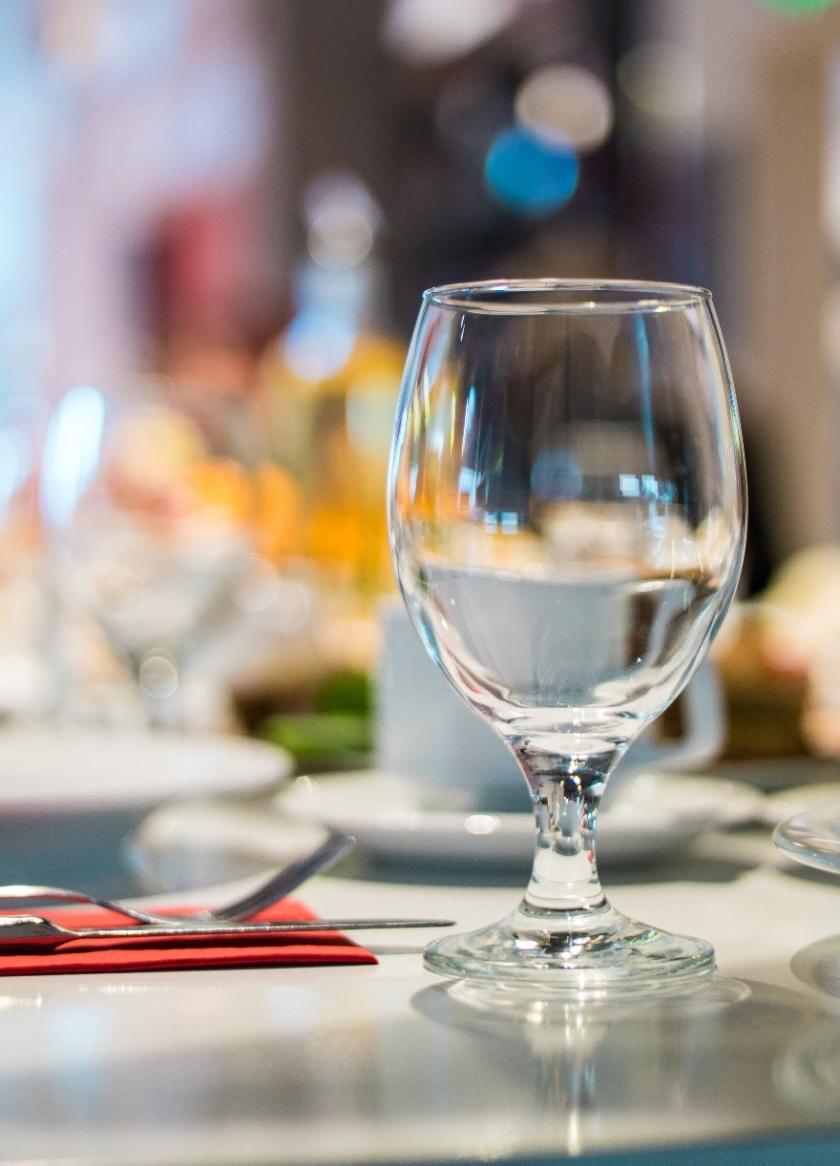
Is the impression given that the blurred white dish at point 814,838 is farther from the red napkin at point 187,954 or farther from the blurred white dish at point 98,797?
the blurred white dish at point 98,797

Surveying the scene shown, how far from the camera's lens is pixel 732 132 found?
15.2 feet

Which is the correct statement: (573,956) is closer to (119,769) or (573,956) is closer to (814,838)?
(814,838)

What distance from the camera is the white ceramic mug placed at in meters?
0.66

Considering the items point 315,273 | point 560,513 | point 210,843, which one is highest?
point 315,273

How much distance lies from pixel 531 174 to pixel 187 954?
5.23 metres

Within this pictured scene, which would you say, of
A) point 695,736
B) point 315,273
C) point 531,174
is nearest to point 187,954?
point 695,736

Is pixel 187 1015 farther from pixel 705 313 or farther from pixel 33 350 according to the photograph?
pixel 33 350

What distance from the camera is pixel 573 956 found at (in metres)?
0.42

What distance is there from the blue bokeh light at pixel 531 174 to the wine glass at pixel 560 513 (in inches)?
201

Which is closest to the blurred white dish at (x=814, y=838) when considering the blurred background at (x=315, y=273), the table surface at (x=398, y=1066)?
the table surface at (x=398, y=1066)

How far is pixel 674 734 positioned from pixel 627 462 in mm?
350

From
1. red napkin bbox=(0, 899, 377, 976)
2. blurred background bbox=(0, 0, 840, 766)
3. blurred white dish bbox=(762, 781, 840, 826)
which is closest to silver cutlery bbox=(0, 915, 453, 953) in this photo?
red napkin bbox=(0, 899, 377, 976)

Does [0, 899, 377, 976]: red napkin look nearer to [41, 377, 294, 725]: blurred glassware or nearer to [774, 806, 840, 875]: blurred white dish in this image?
[774, 806, 840, 875]: blurred white dish

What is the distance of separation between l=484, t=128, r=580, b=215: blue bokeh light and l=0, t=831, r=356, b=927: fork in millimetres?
5093
